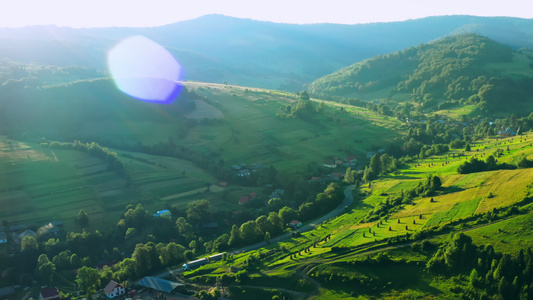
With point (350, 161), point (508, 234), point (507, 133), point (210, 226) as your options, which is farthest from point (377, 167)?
point (508, 234)

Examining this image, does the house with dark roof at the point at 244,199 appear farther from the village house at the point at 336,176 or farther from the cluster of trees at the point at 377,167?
the cluster of trees at the point at 377,167

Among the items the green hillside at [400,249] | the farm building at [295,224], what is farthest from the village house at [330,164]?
the green hillside at [400,249]

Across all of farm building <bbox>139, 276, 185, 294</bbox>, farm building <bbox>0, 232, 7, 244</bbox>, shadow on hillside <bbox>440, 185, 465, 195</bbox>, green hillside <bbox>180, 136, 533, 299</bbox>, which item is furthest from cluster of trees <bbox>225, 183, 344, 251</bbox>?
farm building <bbox>0, 232, 7, 244</bbox>

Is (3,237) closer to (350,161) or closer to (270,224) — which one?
(270,224)

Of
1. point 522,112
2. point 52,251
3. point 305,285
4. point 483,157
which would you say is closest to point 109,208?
point 52,251

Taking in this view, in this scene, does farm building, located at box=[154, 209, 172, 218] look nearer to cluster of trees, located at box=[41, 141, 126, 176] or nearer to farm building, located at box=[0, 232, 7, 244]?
cluster of trees, located at box=[41, 141, 126, 176]
